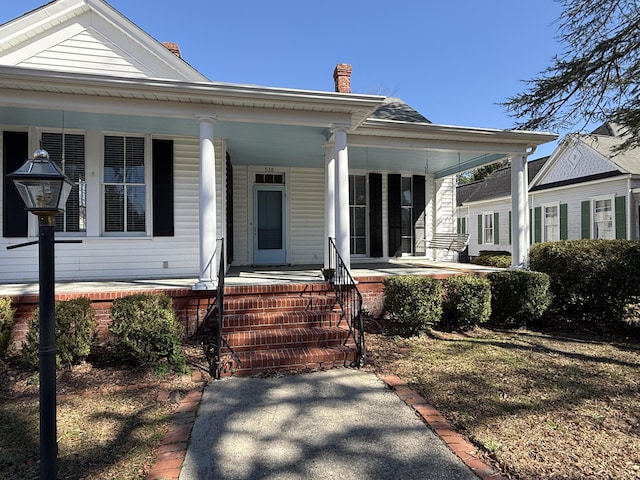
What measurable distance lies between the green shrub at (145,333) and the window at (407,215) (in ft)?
22.9

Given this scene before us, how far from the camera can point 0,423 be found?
317cm

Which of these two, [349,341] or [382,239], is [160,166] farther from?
[382,239]

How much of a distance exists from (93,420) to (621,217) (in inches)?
594

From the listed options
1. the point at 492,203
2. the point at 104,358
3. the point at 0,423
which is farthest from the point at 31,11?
the point at 492,203

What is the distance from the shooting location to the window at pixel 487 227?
1819cm

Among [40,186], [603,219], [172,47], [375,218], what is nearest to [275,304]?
[40,186]

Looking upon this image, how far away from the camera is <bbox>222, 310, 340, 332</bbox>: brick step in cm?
482

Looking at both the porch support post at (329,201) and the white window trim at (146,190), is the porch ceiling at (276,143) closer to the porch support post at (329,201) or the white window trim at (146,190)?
the white window trim at (146,190)

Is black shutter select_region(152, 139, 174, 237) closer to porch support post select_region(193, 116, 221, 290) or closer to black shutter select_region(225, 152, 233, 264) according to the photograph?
black shutter select_region(225, 152, 233, 264)

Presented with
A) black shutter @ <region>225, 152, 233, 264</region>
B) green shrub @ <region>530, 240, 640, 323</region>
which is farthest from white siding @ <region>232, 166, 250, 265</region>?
green shrub @ <region>530, 240, 640, 323</region>

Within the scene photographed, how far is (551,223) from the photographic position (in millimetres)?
15320

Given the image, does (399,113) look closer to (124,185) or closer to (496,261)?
(496,261)

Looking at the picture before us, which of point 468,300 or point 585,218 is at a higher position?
point 585,218

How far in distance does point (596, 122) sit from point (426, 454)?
7099 mm
